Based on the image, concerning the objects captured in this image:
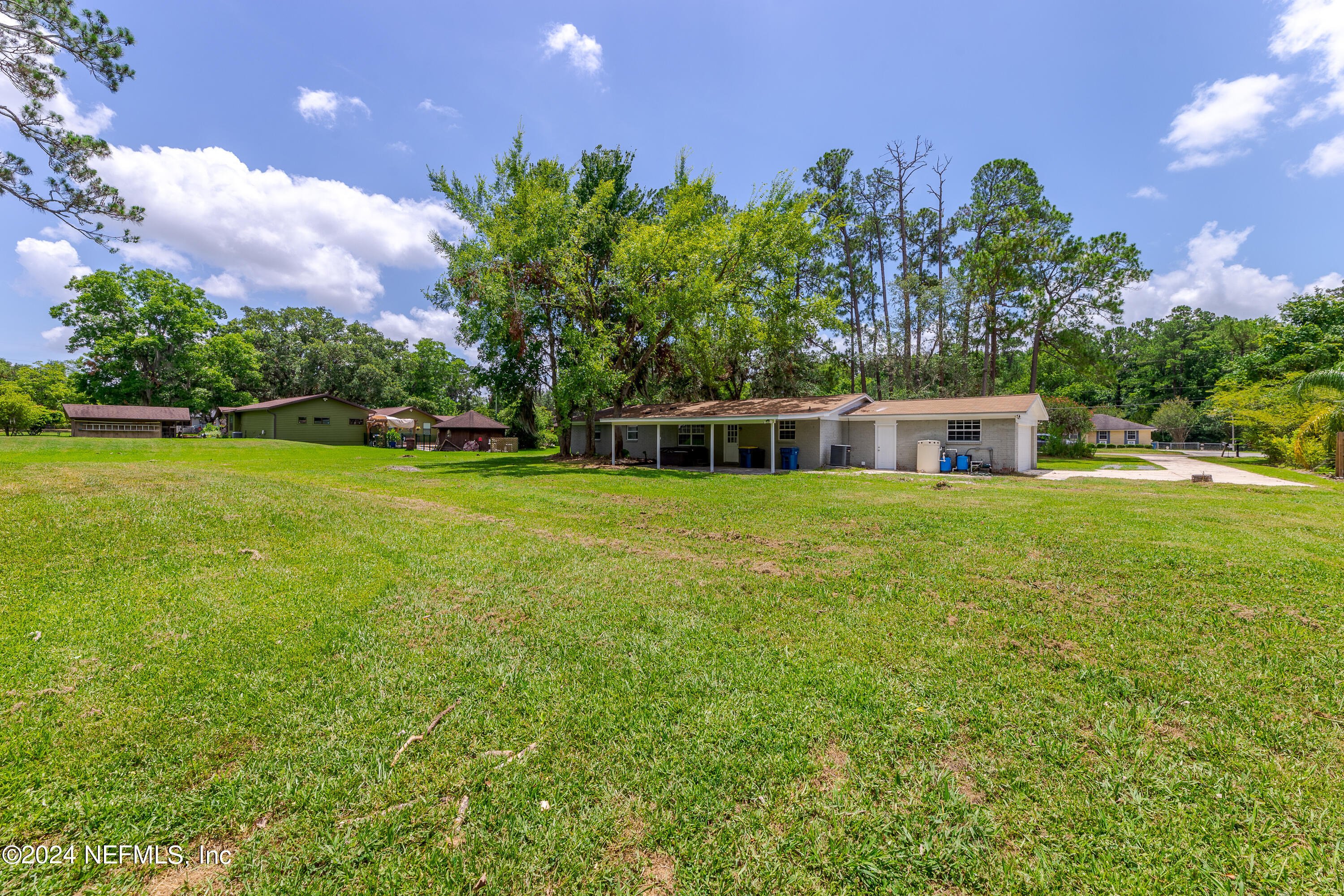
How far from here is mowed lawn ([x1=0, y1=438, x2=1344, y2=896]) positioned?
1927 mm

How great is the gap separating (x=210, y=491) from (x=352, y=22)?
10.2 metres

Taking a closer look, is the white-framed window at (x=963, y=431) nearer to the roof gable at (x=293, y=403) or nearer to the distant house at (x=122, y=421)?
the roof gable at (x=293, y=403)

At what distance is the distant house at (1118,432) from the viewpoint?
45594 mm

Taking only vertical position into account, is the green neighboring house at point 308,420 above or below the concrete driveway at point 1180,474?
above

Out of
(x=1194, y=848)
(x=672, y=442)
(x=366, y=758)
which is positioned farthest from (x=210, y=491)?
(x=672, y=442)

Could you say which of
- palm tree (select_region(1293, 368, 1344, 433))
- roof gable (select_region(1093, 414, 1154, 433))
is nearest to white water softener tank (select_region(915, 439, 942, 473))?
palm tree (select_region(1293, 368, 1344, 433))

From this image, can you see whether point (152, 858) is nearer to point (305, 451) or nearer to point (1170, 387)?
point (305, 451)

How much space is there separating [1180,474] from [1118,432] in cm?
3985

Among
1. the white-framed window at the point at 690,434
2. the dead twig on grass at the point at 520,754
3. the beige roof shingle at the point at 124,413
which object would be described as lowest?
the dead twig on grass at the point at 520,754

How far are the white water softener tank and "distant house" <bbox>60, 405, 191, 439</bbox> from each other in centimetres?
4445

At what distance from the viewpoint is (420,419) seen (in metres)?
37.6

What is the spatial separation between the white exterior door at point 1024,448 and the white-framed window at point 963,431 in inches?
48.2

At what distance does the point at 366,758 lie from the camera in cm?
246

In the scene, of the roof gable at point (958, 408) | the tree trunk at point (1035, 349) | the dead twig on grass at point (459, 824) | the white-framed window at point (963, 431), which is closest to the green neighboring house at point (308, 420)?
the roof gable at point (958, 408)
